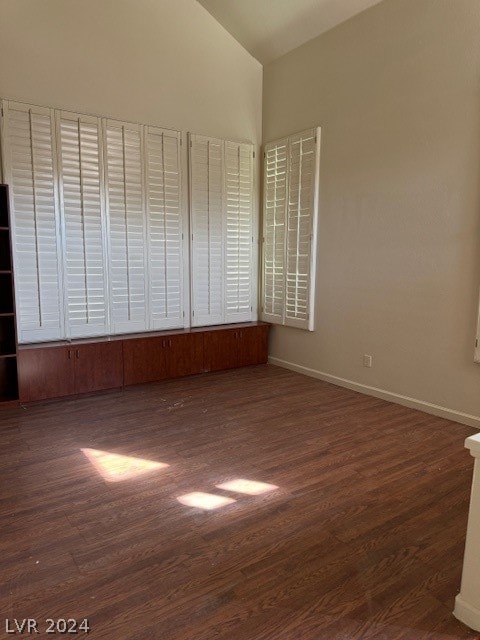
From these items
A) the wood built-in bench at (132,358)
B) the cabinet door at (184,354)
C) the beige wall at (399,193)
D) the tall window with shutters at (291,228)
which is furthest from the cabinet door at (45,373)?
the beige wall at (399,193)

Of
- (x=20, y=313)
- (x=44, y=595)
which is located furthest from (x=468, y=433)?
(x=20, y=313)

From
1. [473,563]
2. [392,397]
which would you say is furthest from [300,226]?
[473,563]

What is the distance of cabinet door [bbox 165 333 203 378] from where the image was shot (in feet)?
15.0

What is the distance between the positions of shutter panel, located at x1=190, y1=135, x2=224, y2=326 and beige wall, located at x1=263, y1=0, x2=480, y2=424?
985 millimetres

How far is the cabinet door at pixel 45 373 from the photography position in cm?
383

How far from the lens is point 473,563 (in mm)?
1557

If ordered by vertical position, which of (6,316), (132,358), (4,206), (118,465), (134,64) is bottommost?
(118,465)

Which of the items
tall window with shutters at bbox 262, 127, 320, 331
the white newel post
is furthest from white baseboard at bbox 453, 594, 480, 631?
tall window with shutters at bbox 262, 127, 320, 331

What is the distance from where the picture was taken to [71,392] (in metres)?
4.07

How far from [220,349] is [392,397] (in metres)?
1.88

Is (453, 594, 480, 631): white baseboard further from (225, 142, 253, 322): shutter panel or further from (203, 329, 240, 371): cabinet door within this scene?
(225, 142, 253, 322): shutter panel

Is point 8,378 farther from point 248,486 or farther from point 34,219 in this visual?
point 248,486

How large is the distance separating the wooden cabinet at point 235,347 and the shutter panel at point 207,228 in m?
0.26

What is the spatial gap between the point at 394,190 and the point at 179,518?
311cm
